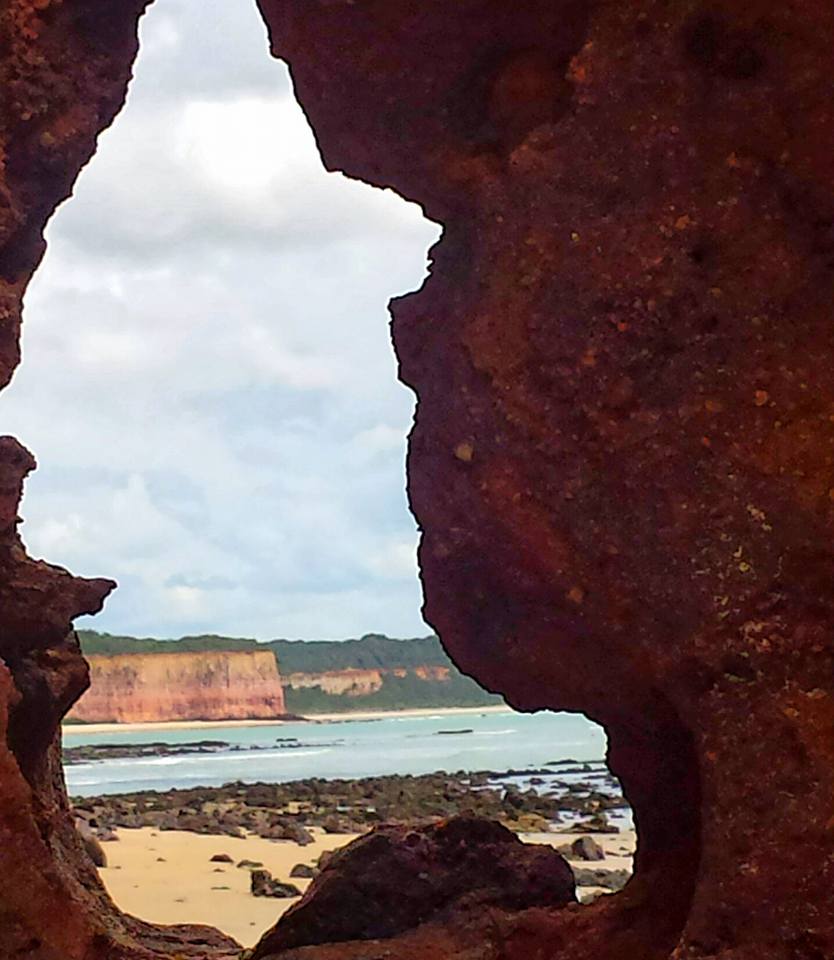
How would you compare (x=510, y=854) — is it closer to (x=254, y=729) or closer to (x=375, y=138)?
(x=375, y=138)

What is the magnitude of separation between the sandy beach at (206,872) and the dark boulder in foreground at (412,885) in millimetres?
2075

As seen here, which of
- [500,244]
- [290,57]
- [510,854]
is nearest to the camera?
[500,244]

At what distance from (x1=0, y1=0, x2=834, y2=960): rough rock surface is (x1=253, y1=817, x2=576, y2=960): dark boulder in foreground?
0.20 meters

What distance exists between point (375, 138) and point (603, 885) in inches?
218

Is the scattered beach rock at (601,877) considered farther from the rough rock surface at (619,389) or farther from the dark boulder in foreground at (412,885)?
the rough rock surface at (619,389)

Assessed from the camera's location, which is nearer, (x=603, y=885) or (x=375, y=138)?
(x=375, y=138)

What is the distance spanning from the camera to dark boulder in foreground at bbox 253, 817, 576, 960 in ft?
13.5

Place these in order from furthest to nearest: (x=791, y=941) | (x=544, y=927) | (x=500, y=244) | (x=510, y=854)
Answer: (x=510, y=854)
(x=544, y=927)
(x=500, y=244)
(x=791, y=941)

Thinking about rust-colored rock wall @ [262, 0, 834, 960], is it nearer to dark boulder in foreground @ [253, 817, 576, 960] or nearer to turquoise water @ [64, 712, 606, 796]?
dark boulder in foreground @ [253, 817, 576, 960]

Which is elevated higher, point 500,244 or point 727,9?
point 727,9

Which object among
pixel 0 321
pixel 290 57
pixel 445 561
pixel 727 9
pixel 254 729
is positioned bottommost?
pixel 254 729

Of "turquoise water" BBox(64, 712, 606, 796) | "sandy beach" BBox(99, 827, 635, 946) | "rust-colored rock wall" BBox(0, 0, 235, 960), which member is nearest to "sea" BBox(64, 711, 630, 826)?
"turquoise water" BBox(64, 712, 606, 796)

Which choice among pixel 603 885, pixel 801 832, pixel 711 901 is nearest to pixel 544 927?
pixel 711 901

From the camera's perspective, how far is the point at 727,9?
3088mm
